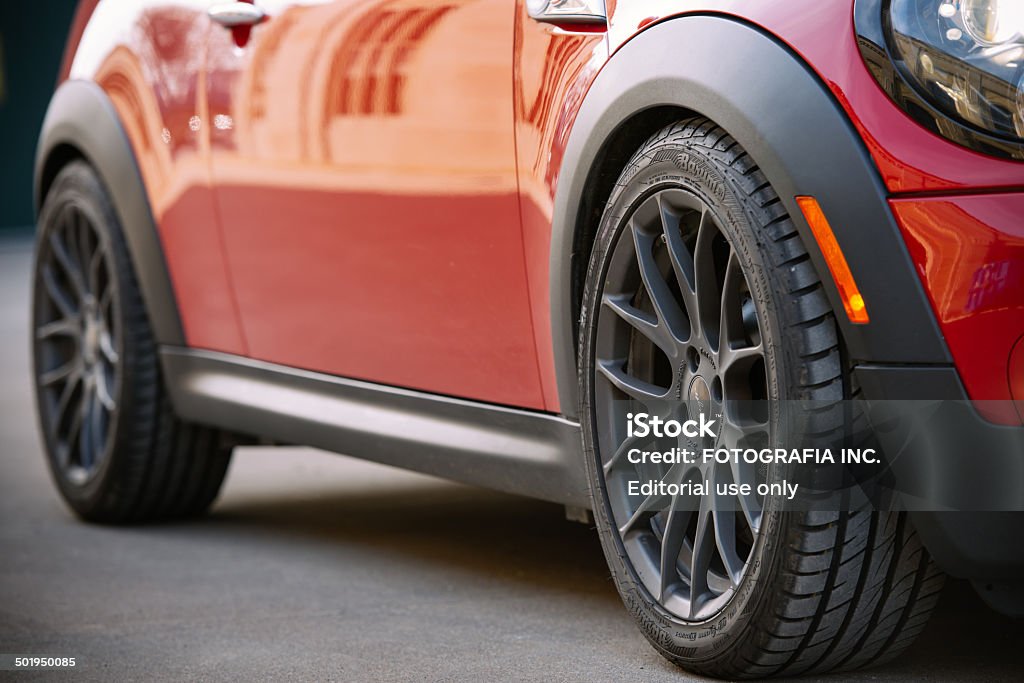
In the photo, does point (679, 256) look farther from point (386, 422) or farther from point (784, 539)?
point (386, 422)

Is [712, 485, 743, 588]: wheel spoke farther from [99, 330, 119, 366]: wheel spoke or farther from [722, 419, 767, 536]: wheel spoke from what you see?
[99, 330, 119, 366]: wheel spoke

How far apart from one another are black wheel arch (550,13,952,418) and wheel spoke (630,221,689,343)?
0.15m

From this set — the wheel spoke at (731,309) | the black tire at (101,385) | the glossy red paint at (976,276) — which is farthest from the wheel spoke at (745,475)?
the black tire at (101,385)

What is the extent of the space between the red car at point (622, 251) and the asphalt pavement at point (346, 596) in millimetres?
267

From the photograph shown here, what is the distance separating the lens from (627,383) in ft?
8.38

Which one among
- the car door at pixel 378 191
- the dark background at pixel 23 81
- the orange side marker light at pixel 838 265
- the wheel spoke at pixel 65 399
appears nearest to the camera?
the orange side marker light at pixel 838 265

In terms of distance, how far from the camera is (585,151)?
101 inches

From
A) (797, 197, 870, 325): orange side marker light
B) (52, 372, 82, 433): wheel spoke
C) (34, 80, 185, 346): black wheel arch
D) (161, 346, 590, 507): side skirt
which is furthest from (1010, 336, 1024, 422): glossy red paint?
(52, 372, 82, 433): wheel spoke

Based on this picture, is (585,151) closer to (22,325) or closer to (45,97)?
(22,325)

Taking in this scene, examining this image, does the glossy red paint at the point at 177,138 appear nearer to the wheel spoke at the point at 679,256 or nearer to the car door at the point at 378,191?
the car door at the point at 378,191

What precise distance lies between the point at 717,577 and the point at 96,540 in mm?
2197

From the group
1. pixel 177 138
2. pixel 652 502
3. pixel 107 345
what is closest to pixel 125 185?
pixel 177 138

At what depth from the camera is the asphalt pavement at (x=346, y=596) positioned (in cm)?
270

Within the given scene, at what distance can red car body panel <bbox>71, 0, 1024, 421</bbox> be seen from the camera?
2.06m
